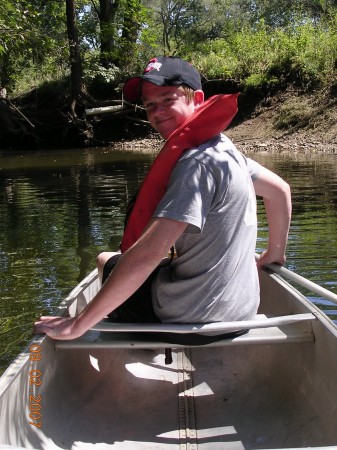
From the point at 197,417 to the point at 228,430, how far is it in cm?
17

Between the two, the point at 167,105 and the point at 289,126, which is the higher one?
the point at 167,105

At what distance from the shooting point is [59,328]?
247 centimetres

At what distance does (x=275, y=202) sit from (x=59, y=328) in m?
1.23

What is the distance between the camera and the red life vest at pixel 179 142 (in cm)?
227

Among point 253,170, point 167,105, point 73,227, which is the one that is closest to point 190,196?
point 167,105

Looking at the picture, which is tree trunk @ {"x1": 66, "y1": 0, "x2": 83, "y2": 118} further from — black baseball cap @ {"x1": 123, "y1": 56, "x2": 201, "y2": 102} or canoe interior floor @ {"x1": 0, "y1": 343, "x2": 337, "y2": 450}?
black baseball cap @ {"x1": 123, "y1": 56, "x2": 201, "y2": 102}

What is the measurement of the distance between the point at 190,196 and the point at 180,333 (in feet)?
2.16

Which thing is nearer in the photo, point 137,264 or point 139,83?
point 137,264

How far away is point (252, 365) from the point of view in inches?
120
